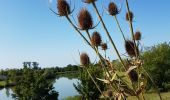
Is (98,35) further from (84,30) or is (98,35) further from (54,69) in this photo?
(54,69)

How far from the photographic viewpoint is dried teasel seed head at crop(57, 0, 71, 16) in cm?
393

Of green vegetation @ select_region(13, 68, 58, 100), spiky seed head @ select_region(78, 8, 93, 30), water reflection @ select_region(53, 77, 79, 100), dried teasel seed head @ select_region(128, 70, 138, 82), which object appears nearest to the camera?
spiky seed head @ select_region(78, 8, 93, 30)

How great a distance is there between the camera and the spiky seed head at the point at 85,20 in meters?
3.83

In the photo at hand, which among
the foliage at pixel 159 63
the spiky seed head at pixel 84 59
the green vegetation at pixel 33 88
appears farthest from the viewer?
the foliage at pixel 159 63

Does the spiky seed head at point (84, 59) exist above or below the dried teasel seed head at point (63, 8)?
below

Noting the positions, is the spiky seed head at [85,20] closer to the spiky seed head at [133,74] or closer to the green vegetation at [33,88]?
the spiky seed head at [133,74]

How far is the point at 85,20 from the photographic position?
3926 millimetres

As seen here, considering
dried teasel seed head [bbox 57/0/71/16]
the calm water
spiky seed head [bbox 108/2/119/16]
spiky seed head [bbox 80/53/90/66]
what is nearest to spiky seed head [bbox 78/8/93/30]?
dried teasel seed head [bbox 57/0/71/16]

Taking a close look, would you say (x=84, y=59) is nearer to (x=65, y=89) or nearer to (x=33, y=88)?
(x=33, y=88)

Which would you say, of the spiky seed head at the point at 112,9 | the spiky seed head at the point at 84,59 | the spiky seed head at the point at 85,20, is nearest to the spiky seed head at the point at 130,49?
the spiky seed head at the point at 85,20

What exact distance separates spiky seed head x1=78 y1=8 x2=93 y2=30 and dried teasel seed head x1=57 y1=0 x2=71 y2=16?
0.48 feet

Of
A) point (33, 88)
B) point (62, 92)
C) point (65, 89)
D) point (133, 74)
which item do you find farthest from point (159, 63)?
point (65, 89)

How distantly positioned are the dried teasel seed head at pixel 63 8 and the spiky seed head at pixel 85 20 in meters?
0.15

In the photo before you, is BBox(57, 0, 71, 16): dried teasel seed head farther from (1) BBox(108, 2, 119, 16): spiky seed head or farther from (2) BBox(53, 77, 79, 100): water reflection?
(2) BBox(53, 77, 79, 100): water reflection
